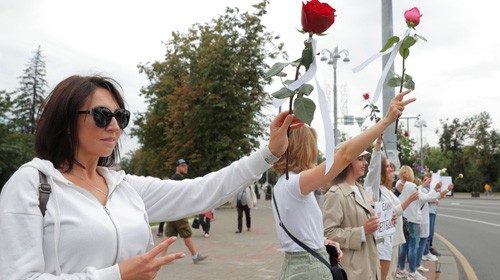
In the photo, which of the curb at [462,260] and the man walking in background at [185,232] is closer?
the curb at [462,260]

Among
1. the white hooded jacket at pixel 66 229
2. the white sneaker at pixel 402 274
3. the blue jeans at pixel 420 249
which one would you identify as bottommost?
the white sneaker at pixel 402 274

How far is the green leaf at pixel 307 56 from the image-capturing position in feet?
7.34

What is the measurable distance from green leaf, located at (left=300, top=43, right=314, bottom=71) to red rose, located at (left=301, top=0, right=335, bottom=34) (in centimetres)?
8

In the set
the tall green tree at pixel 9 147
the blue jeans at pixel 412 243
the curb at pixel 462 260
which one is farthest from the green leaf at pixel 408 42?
the tall green tree at pixel 9 147

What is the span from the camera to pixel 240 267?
411 inches

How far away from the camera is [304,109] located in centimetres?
220

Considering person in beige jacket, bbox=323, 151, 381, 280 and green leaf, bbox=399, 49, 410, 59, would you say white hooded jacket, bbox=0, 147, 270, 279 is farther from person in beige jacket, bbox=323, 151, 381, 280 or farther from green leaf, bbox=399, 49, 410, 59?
person in beige jacket, bbox=323, 151, 381, 280

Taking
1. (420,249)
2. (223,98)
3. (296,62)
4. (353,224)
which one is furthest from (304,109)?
(223,98)

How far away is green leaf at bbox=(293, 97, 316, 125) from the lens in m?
2.19

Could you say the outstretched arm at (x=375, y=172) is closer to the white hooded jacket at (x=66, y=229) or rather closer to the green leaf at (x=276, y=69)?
the green leaf at (x=276, y=69)

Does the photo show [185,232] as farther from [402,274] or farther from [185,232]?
[402,274]

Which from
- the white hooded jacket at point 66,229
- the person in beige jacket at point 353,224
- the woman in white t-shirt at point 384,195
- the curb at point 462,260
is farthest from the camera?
the curb at point 462,260

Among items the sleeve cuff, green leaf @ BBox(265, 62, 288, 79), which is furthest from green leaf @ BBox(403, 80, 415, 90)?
the sleeve cuff

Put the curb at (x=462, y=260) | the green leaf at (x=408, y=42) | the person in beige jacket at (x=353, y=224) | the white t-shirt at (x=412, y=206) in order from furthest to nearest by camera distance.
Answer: the curb at (x=462, y=260)
the white t-shirt at (x=412, y=206)
the person in beige jacket at (x=353, y=224)
the green leaf at (x=408, y=42)
